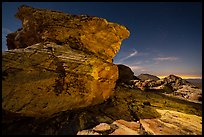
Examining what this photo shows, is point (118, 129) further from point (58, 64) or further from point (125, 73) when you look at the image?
point (125, 73)

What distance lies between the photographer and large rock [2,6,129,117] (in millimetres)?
11758

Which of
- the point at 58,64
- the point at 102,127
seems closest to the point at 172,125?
the point at 102,127

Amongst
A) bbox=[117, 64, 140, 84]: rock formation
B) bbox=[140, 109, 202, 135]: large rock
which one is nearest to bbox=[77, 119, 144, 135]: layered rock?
bbox=[140, 109, 202, 135]: large rock

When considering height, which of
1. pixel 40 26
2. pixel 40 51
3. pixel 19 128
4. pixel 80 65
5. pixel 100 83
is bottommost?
pixel 19 128

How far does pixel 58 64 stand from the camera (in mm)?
13633

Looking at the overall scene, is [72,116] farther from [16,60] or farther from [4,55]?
[4,55]

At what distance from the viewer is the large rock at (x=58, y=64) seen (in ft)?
38.6

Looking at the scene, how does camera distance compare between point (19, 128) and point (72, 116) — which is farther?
point (72, 116)

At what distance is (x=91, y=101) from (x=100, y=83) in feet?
6.14

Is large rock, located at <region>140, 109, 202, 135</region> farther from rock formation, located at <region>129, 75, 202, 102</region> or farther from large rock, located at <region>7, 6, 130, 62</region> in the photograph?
rock formation, located at <region>129, 75, 202, 102</region>

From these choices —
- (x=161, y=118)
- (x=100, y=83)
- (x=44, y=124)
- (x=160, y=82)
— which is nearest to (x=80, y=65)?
(x=100, y=83)

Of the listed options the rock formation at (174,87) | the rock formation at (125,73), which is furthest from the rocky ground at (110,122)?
the rock formation at (125,73)

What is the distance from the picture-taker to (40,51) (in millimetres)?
13961

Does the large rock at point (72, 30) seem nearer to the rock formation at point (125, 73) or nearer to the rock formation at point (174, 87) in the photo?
the rock formation at point (174, 87)
